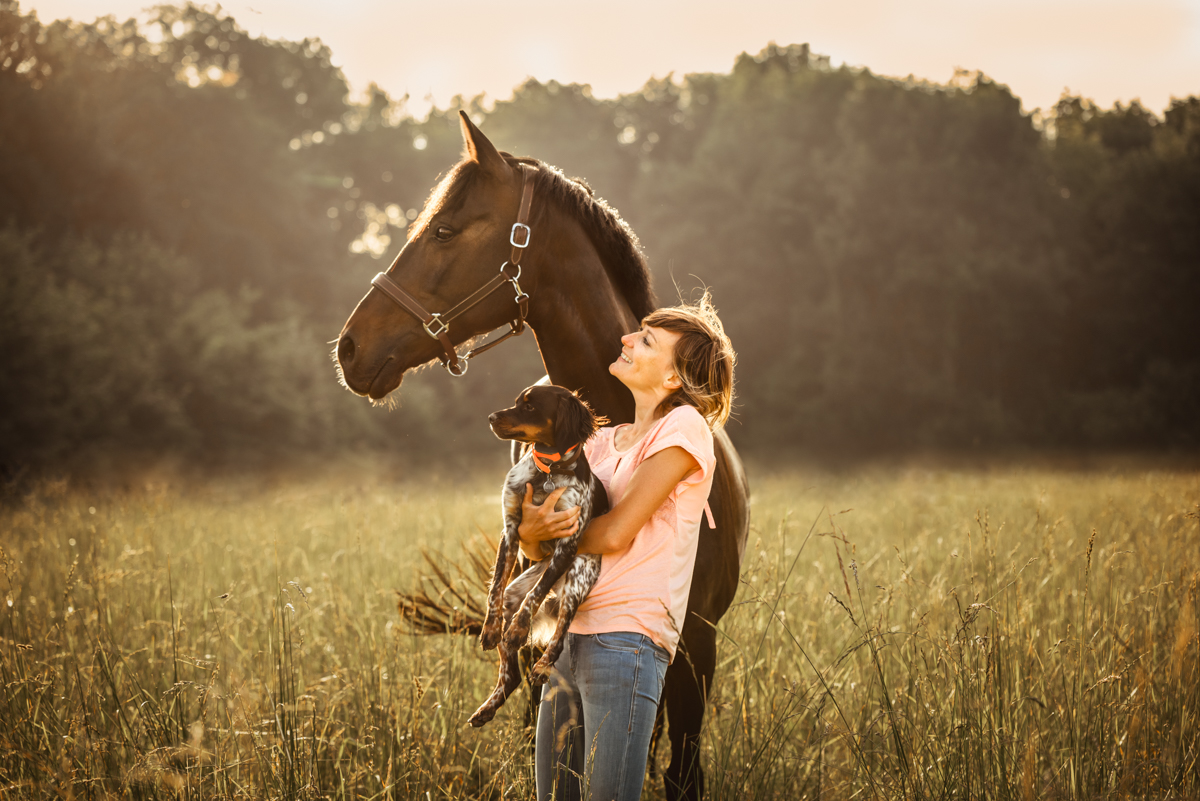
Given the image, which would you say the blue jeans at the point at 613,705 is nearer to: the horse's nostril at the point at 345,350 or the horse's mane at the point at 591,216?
the horse's nostril at the point at 345,350

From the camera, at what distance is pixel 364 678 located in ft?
11.4

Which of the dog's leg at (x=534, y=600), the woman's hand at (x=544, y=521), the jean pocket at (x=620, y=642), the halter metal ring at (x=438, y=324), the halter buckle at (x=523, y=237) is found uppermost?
the halter buckle at (x=523, y=237)

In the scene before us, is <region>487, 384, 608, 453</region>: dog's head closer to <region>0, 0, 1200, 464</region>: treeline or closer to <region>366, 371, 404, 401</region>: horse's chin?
<region>366, 371, 404, 401</region>: horse's chin

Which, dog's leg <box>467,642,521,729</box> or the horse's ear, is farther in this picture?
the horse's ear

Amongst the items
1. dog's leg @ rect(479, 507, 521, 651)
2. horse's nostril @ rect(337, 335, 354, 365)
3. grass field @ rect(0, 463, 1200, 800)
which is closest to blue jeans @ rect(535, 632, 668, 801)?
dog's leg @ rect(479, 507, 521, 651)

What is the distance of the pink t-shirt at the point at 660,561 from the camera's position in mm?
2160

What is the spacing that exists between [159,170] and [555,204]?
896 inches

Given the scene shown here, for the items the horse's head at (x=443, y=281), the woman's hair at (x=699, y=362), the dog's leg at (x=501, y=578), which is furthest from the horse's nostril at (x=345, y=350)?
the woman's hair at (x=699, y=362)

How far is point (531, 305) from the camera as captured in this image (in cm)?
290

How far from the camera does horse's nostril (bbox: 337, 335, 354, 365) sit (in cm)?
273

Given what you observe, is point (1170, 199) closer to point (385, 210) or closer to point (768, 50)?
point (768, 50)

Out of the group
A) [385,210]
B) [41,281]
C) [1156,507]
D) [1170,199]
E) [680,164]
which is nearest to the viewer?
[1156,507]

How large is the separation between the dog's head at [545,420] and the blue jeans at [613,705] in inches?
22.8

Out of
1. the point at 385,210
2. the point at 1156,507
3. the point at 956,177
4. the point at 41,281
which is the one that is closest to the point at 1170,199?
the point at 956,177
